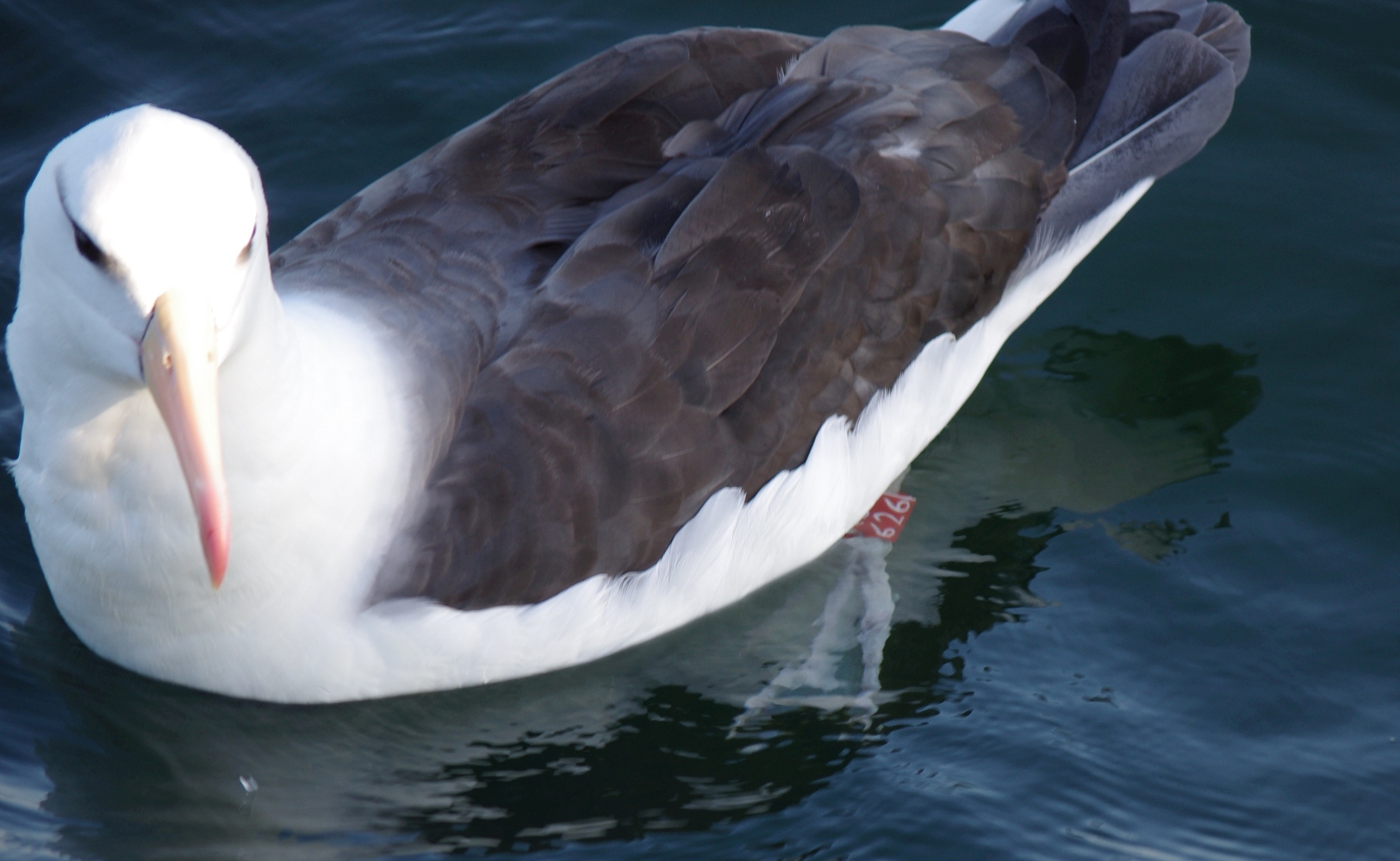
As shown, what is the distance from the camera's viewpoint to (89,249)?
12.2ft

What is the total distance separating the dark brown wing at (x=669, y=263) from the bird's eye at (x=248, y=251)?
97 cm

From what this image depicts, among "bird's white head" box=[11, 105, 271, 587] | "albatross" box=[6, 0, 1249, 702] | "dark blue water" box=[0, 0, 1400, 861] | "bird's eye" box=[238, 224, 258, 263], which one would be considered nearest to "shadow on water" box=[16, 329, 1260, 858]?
"dark blue water" box=[0, 0, 1400, 861]

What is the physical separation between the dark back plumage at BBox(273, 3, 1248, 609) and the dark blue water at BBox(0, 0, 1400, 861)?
29.5 inches

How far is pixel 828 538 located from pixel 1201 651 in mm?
1473

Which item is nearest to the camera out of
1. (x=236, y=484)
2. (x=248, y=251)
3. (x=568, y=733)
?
(x=248, y=251)

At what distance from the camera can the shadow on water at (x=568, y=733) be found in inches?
195

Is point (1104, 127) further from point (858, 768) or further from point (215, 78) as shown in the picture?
point (215, 78)

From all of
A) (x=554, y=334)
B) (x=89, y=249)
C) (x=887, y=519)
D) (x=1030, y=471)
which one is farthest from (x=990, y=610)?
(x=89, y=249)

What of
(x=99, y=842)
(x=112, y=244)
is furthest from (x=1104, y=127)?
(x=99, y=842)

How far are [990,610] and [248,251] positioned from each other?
3288 millimetres

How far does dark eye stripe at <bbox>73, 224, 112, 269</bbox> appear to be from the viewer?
12.1ft

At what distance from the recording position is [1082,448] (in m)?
6.72

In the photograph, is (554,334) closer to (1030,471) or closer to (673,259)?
(673,259)

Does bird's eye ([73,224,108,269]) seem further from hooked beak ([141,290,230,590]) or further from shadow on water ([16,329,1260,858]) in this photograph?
shadow on water ([16,329,1260,858])
